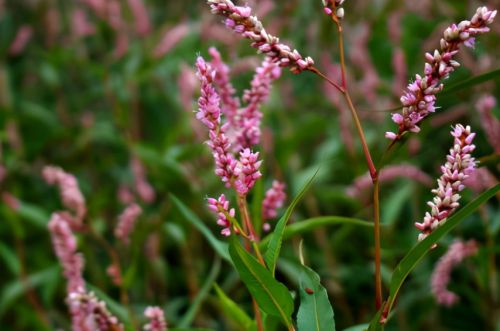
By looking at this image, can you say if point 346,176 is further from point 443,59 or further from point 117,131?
point 443,59

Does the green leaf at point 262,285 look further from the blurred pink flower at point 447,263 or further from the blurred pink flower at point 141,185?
the blurred pink flower at point 141,185

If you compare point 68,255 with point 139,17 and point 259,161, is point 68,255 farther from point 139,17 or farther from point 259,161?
point 139,17

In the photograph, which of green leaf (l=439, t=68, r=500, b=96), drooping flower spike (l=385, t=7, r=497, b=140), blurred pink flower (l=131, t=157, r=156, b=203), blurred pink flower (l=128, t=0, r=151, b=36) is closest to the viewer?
drooping flower spike (l=385, t=7, r=497, b=140)

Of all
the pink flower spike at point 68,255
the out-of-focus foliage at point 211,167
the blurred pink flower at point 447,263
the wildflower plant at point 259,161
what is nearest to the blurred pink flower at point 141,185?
the out-of-focus foliage at point 211,167

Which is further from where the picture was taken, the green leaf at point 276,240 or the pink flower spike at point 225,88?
the pink flower spike at point 225,88

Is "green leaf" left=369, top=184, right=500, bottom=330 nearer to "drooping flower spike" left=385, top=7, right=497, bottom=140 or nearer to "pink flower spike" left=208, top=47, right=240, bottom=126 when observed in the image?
"drooping flower spike" left=385, top=7, right=497, bottom=140

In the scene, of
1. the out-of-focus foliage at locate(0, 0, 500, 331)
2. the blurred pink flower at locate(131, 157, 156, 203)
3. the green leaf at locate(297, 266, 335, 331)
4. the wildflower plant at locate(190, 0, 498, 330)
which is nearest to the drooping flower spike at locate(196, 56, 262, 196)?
the wildflower plant at locate(190, 0, 498, 330)

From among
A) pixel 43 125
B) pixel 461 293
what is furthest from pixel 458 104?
pixel 43 125

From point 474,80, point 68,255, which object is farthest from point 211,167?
point 474,80
